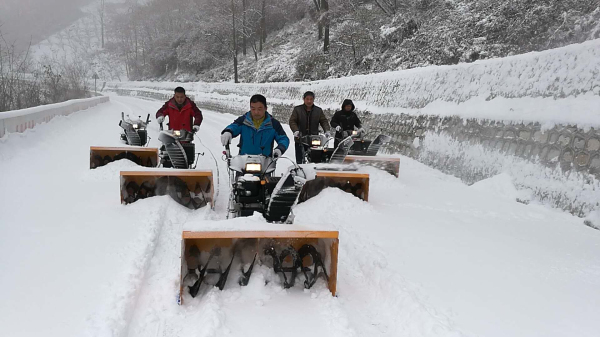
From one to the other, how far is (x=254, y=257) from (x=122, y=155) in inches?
233

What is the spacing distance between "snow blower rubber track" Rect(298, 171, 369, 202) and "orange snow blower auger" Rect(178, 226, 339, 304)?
3070mm

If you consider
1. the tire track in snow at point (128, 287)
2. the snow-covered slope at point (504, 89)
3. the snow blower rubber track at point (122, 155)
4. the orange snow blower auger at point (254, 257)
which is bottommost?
the tire track in snow at point (128, 287)

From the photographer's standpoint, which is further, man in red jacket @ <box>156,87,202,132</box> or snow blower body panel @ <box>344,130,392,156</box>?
snow blower body panel @ <box>344,130,392,156</box>

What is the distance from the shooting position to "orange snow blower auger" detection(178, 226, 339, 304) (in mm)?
3555

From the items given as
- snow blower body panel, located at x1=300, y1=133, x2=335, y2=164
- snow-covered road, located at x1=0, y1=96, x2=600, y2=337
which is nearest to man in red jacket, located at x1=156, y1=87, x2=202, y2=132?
snow-covered road, located at x1=0, y1=96, x2=600, y2=337

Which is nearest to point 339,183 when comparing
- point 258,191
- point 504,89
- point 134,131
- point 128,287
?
point 258,191

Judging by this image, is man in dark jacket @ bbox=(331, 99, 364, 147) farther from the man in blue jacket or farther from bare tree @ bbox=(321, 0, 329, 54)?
bare tree @ bbox=(321, 0, 329, 54)

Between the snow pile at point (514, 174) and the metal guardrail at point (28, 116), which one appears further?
the metal guardrail at point (28, 116)

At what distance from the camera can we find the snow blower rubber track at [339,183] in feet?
23.2

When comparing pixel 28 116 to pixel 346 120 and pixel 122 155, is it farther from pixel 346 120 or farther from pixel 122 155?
pixel 346 120

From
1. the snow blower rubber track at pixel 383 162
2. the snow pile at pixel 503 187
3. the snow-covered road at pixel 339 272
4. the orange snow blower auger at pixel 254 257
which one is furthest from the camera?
the snow blower rubber track at pixel 383 162

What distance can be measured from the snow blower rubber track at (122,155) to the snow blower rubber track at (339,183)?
12.2 ft

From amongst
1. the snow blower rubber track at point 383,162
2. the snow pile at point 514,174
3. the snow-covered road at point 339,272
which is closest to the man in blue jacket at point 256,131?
the snow-covered road at point 339,272

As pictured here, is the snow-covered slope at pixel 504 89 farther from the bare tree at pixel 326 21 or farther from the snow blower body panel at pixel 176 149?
the bare tree at pixel 326 21
